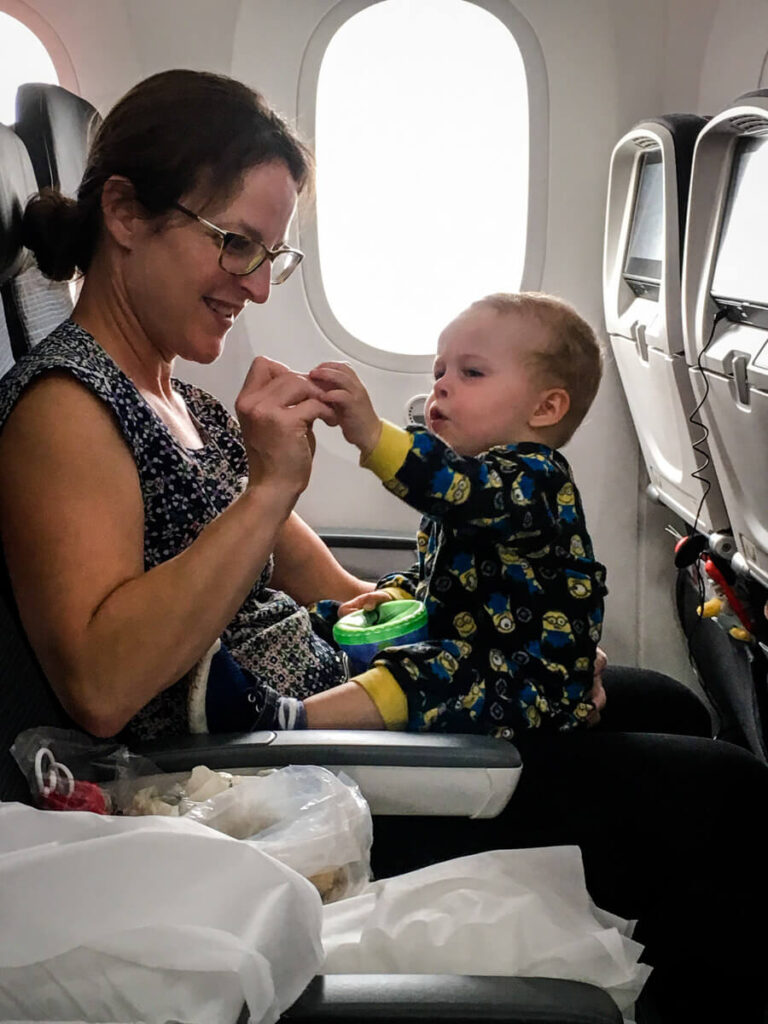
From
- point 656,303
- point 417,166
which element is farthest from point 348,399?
point 417,166

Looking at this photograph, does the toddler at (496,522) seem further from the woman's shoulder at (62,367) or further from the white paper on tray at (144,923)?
the white paper on tray at (144,923)

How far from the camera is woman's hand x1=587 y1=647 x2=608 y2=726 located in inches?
65.9

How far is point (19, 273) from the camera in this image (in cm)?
150

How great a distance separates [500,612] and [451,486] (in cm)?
23

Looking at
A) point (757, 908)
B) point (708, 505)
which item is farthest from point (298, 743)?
point (708, 505)

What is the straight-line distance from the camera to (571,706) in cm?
162

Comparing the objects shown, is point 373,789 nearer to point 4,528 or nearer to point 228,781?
point 228,781

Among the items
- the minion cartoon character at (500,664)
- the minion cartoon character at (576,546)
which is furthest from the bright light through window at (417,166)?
the minion cartoon character at (500,664)

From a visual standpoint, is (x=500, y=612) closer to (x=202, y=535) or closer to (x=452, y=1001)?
(x=202, y=535)

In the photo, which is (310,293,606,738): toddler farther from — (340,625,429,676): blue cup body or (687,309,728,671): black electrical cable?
(687,309,728,671): black electrical cable

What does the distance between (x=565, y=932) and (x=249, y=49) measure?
2181mm

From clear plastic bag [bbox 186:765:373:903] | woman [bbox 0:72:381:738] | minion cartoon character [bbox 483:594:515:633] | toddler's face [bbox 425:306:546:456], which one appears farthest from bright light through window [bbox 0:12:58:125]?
clear plastic bag [bbox 186:765:373:903]

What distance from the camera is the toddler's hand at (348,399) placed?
1444 millimetres

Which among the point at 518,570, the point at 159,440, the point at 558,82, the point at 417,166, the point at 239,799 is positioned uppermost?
the point at 558,82
